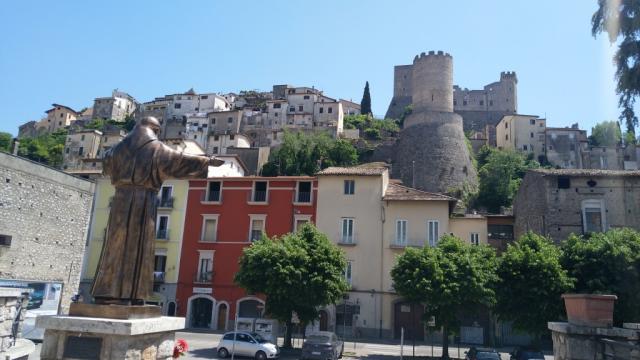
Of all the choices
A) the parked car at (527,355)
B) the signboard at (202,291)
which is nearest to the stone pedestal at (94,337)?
the parked car at (527,355)

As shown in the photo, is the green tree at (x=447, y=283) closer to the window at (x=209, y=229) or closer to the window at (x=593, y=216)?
the window at (x=593, y=216)

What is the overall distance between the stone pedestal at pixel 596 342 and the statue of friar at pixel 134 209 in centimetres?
610

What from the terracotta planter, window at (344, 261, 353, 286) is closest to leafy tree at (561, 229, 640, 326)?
window at (344, 261, 353, 286)

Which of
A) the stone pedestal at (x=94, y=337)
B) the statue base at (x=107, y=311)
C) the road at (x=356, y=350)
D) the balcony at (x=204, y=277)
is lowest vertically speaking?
the road at (x=356, y=350)

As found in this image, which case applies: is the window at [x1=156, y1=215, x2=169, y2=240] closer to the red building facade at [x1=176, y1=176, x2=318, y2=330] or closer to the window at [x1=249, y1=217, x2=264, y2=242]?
the red building facade at [x1=176, y1=176, x2=318, y2=330]

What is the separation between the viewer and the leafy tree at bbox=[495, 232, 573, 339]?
73.6ft

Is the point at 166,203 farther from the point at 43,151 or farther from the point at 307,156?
the point at 43,151

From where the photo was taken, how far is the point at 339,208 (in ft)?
109

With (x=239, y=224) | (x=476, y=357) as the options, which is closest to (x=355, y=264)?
(x=239, y=224)

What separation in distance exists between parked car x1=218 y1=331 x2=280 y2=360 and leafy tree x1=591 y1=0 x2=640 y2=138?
15948 millimetres

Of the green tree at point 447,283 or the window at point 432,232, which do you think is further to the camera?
the window at point 432,232

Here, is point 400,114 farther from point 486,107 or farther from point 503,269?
point 503,269

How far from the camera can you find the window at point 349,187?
33531 mm

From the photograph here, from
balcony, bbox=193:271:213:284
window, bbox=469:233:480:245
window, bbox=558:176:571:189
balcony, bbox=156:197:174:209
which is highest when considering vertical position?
window, bbox=558:176:571:189
